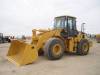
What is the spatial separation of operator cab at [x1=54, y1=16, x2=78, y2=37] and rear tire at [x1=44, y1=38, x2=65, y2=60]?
1.24 meters

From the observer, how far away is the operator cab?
976 cm

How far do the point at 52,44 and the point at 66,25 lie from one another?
7.23 ft

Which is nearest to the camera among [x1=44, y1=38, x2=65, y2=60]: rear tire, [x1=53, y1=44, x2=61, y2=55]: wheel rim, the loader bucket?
the loader bucket

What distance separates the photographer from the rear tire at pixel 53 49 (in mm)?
7988

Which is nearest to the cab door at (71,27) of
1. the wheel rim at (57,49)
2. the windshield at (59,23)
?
the windshield at (59,23)

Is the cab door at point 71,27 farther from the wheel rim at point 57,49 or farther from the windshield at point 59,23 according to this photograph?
the wheel rim at point 57,49

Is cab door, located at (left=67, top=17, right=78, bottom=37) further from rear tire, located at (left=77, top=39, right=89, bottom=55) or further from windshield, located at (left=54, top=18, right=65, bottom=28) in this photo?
rear tire, located at (left=77, top=39, right=89, bottom=55)

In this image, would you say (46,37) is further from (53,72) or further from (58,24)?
(53,72)

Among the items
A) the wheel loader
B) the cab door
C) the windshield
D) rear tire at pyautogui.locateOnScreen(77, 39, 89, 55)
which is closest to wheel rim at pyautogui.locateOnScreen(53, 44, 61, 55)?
the wheel loader

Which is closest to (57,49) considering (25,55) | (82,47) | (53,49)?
(53,49)

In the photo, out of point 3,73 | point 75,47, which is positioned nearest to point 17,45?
point 3,73

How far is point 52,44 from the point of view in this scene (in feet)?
26.6

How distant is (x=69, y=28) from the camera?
10008 mm

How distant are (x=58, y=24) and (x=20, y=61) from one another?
13.1 feet
